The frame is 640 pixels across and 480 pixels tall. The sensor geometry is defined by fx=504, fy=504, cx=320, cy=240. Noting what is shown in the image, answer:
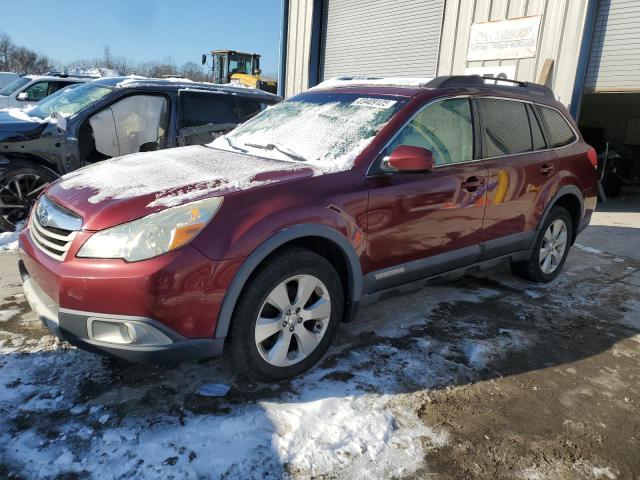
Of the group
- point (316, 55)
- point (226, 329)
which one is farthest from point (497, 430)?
point (316, 55)

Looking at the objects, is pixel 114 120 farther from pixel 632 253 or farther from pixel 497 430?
pixel 632 253

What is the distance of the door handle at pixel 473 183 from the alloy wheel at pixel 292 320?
1387mm

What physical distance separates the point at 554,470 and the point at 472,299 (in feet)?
6.86

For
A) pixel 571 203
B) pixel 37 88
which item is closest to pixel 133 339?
pixel 571 203

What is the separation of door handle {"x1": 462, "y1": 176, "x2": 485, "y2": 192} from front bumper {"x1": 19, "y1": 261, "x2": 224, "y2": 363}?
2.08 metres

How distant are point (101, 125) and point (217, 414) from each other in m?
4.53

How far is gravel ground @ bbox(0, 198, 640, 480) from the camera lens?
2.25m

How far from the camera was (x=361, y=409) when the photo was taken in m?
2.64

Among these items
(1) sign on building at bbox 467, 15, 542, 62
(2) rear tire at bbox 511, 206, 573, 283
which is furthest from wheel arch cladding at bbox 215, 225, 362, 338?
(1) sign on building at bbox 467, 15, 542, 62

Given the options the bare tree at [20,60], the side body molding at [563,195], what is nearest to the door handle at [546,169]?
the side body molding at [563,195]

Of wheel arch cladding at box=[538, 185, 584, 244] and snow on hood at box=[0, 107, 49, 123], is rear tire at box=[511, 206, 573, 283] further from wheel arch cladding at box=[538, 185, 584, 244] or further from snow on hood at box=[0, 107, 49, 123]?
snow on hood at box=[0, 107, 49, 123]

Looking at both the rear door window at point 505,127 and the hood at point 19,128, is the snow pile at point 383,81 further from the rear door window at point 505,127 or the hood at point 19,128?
the hood at point 19,128

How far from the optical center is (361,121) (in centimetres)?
334

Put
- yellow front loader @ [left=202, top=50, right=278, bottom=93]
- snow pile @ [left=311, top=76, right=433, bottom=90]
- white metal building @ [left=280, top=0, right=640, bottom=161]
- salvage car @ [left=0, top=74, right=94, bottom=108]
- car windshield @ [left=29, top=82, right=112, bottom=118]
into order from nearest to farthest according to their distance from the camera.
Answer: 1. snow pile @ [left=311, top=76, right=433, bottom=90]
2. car windshield @ [left=29, top=82, right=112, bottom=118]
3. white metal building @ [left=280, top=0, right=640, bottom=161]
4. salvage car @ [left=0, top=74, right=94, bottom=108]
5. yellow front loader @ [left=202, top=50, right=278, bottom=93]
